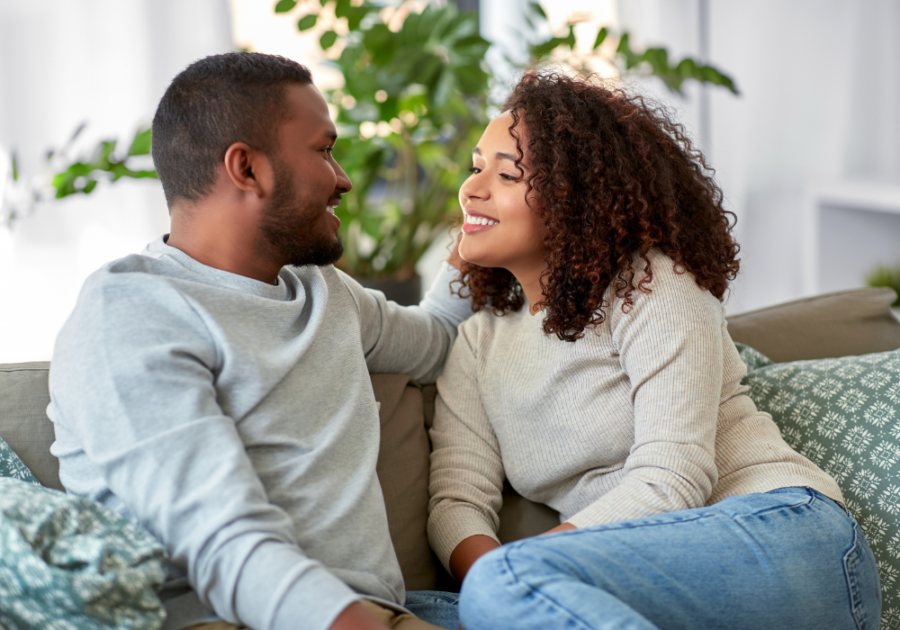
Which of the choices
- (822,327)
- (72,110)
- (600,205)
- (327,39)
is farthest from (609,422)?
(72,110)

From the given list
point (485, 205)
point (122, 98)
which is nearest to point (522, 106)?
point (485, 205)

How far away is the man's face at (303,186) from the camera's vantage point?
1122mm

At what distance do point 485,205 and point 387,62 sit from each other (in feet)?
3.57

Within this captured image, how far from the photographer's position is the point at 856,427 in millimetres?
1314

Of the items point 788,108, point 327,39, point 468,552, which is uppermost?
point 327,39

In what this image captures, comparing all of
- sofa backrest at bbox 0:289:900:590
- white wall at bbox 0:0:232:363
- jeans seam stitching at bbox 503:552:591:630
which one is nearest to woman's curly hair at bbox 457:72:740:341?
sofa backrest at bbox 0:289:900:590

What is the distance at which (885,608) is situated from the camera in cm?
123

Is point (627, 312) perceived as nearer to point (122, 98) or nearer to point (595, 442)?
point (595, 442)

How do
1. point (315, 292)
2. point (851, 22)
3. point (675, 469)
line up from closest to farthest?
point (675, 469) → point (315, 292) → point (851, 22)

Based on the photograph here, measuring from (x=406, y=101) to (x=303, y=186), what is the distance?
144cm

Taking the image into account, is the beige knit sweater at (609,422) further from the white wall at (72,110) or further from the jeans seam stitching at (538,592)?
the white wall at (72,110)

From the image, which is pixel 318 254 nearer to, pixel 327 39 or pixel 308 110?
pixel 308 110

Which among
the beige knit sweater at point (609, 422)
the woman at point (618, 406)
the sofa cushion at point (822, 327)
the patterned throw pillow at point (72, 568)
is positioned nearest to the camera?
the patterned throw pillow at point (72, 568)

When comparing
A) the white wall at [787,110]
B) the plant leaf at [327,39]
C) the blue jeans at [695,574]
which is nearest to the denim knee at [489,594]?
the blue jeans at [695,574]
